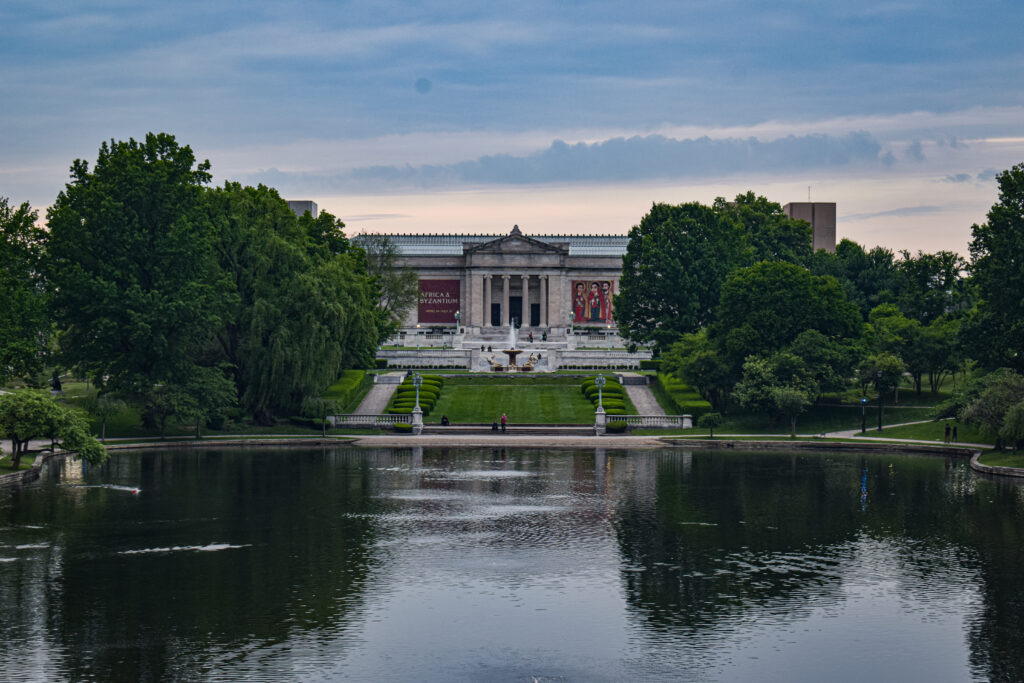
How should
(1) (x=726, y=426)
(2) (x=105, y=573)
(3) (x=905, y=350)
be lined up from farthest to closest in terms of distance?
1. (3) (x=905, y=350)
2. (1) (x=726, y=426)
3. (2) (x=105, y=573)

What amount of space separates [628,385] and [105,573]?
67319 mm

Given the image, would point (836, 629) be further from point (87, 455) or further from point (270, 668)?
point (87, 455)

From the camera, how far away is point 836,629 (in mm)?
29047

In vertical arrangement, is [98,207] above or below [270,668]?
above

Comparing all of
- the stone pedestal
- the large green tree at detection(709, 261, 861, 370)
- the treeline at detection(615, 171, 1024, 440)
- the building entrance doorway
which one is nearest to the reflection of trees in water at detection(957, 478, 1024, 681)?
the treeline at detection(615, 171, 1024, 440)

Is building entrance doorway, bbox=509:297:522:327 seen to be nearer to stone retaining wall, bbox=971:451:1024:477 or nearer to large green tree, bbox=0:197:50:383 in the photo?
large green tree, bbox=0:197:50:383

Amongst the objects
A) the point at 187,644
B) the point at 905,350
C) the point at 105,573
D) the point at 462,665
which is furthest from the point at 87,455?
the point at 905,350

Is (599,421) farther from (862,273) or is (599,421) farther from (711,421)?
(862,273)

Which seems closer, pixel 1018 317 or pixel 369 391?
pixel 1018 317

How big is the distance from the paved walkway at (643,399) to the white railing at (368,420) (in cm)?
1738

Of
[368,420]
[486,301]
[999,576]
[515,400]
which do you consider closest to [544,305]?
[486,301]

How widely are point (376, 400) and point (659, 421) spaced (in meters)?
22.0

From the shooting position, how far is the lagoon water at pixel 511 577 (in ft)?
86.4

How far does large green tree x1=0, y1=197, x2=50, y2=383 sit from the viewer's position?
63.7 meters
